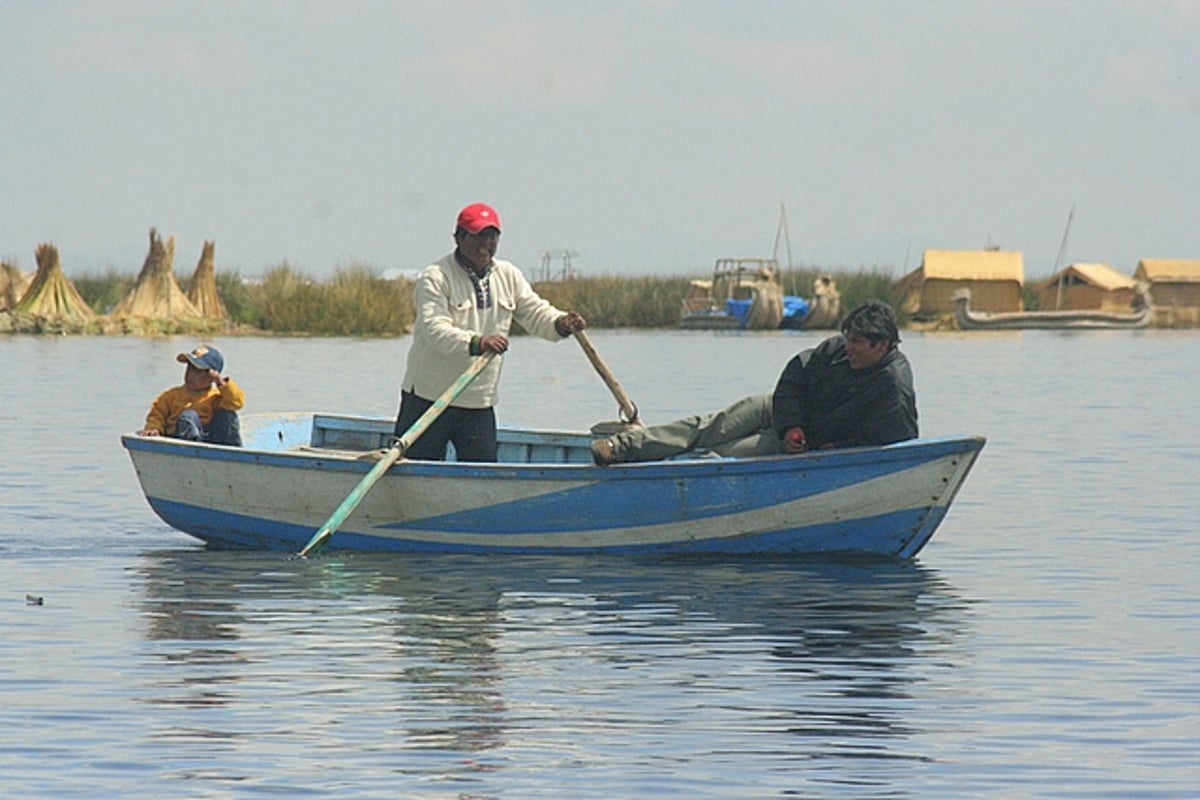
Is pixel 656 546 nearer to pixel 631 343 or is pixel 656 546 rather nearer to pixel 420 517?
pixel 420 517

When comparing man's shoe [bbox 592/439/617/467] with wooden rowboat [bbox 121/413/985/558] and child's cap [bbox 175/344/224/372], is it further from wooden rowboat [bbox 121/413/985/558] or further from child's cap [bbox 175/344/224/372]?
child's cap [bbox 175/344/224/372]

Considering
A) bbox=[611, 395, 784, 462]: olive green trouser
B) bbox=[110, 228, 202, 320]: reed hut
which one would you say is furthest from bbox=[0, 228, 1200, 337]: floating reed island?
bbox=[611, 395, 784, 462]: olive green trouser

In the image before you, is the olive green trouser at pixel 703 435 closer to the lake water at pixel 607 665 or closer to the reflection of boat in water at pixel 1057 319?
the lake water at pixel 607 665

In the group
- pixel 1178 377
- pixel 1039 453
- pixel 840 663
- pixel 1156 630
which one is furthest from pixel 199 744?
pixel 1178 377

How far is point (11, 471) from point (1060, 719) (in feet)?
44.3

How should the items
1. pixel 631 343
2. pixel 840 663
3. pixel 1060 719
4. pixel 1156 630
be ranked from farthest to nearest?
pixel 631 343, pixel 1156 630, pixel 840 663, pixel 1060 719

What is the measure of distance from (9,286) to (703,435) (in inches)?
1989

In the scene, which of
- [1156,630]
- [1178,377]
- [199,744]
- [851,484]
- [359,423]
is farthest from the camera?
[1178,377]

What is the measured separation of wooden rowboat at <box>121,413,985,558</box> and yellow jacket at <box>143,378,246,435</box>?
0.71 ft

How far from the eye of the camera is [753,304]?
70312mm

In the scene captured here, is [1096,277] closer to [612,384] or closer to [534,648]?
[612,384]

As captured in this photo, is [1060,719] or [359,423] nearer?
[1060,719]

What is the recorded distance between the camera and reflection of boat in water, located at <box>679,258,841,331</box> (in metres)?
68.9

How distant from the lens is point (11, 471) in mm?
20094
